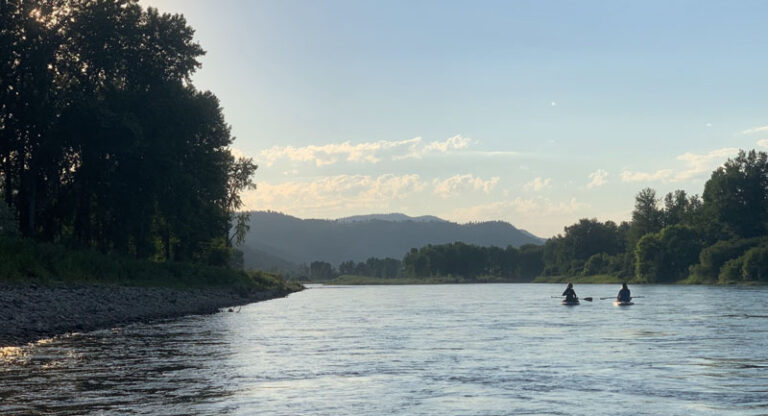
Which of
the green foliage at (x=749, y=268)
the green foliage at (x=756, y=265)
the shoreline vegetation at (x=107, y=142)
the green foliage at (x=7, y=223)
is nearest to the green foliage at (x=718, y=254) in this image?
the green foliage at (x=749, y=268)

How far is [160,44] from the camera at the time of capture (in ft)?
218

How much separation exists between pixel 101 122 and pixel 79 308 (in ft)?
74.3

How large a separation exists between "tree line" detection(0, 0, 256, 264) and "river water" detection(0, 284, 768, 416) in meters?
24.8

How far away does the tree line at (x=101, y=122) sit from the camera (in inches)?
2322

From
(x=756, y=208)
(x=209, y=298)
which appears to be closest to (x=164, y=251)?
(x=209, y=298)

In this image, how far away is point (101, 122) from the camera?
197ft

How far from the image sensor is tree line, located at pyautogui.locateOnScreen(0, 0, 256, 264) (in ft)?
193

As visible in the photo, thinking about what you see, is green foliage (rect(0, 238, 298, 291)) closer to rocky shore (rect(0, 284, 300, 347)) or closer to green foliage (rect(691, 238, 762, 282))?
rocky shore (rect(0, 284, 300, 347))

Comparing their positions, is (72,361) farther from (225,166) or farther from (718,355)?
(225,166)

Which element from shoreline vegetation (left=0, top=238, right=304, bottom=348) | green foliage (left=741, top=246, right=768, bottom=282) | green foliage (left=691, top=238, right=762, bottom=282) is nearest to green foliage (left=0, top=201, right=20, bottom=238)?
shoreline vegetation (left=0, top=238, right=304, bottom=348)

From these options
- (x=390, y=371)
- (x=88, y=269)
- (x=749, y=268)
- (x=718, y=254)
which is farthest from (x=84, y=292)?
(x=718, y=254)

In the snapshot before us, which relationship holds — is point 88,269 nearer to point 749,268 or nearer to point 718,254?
point 749,268

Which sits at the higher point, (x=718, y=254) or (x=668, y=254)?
(x=668, y=254)

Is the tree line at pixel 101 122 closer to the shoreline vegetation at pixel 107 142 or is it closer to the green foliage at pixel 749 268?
the shoreline vegetation at pixel 107 142
